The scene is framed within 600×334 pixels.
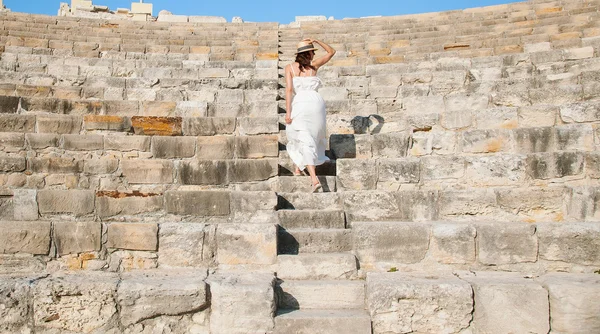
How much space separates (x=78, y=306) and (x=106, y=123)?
323 centimetres

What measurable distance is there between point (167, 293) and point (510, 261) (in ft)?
8.27

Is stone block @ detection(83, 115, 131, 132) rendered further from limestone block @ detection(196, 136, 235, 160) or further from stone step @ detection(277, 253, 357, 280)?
stone step @ detection(277, 253, 357, 280)

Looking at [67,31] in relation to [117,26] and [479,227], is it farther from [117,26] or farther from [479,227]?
[479,227]

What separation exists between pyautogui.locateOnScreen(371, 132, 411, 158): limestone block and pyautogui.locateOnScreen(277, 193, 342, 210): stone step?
1.24 metres

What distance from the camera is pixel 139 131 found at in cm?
618

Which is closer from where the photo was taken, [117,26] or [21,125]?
[21,125]

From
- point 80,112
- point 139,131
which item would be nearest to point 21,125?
point 80,112

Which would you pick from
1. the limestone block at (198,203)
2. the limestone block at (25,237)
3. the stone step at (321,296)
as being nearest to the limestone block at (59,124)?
the limestone block at (198,203)

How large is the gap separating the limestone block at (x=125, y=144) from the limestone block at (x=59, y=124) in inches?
23.5

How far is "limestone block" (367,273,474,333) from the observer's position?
343 cm

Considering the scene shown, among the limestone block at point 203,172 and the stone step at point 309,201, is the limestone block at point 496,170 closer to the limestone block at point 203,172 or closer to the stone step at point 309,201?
the stone step at point 309,201

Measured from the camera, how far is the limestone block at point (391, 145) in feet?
19.4

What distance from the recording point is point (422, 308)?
344 centimetres

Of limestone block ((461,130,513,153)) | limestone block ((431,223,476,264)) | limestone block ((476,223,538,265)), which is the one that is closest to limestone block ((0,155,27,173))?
limestone block ((431,223,476,264))
